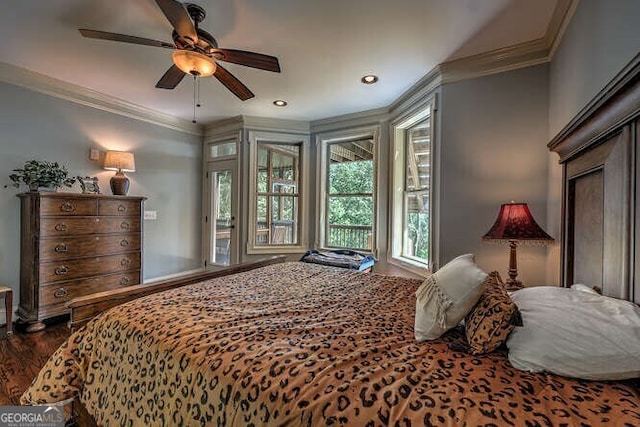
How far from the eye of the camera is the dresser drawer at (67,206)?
9.12 feet

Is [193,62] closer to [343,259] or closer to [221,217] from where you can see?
[343,259]

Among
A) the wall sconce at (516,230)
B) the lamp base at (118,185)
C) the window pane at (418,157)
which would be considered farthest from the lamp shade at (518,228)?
the lamp base at (118,185)

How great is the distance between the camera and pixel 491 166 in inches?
98.1

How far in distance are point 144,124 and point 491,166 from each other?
4.24 m

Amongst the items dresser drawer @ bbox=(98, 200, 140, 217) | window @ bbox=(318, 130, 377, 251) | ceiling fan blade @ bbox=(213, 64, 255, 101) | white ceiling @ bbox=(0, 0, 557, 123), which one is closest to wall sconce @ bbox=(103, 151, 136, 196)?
dresser drawer @ bbox=(98, 200, 140, 217)

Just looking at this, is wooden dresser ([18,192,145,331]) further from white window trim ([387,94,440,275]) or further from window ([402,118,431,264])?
window ([402,118,431,264])

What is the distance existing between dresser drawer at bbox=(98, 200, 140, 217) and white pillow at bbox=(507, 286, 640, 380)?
3.77 metres

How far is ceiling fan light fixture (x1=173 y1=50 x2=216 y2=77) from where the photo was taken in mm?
1938

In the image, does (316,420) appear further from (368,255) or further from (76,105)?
(76,105)

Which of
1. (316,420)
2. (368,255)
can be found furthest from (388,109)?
(316,420)

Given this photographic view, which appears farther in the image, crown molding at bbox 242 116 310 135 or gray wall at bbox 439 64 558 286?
crown molding at bbox 242 116 310 135

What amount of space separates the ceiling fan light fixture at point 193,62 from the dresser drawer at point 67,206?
196 centimetres

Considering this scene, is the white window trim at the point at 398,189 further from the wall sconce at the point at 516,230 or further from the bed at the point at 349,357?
the bed at the point at 349,357

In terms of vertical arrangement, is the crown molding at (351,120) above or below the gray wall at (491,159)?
above
